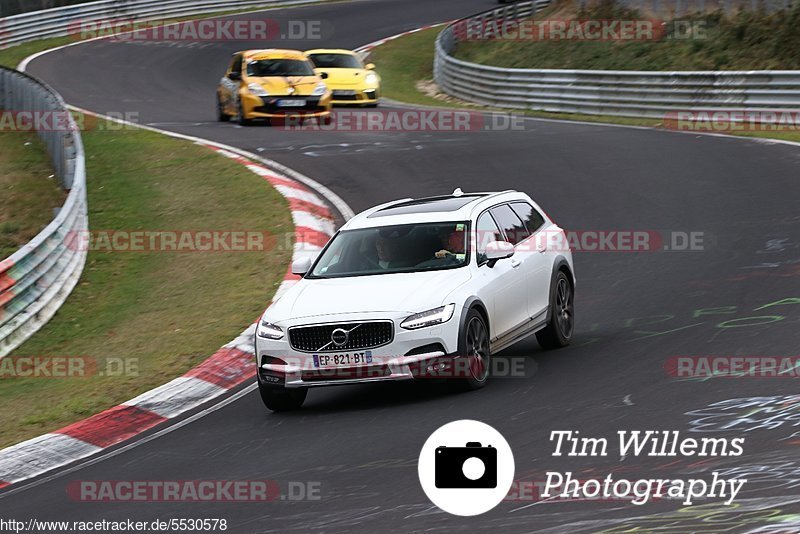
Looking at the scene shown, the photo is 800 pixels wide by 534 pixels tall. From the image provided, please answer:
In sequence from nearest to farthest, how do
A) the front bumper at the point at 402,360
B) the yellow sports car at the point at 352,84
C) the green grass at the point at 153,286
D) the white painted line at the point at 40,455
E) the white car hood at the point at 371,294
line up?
the white painted line at the point at 40,455
the front bumper at the point at 402,360
the white car hood at the point at 371,294
the green grass at the point at 153,286
the yellow sports car at the point at 352,84

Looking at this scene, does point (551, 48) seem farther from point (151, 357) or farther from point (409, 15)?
point (151, 357)

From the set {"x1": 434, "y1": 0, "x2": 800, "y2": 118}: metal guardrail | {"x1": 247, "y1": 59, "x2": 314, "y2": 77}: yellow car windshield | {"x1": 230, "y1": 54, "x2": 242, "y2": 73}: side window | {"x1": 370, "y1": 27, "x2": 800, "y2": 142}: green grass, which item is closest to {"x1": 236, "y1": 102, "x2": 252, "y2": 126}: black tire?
{"x1": 247, "y1": 59, "x2": 314, "y2": 77}: yellow car windshield

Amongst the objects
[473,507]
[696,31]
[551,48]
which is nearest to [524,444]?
[473,507]

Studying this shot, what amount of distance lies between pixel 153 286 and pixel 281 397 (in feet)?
20.1

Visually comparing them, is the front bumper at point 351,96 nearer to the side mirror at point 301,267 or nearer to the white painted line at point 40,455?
the side mirror at point 301,267

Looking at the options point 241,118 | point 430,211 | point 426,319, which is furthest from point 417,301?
point 241,118

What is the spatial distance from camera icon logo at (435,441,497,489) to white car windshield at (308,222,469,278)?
9.89 ft

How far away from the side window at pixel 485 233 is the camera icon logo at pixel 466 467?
10.3 ft

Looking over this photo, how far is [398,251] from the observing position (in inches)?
438

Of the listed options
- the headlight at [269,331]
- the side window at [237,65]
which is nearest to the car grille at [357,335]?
the headlight at [269,331]

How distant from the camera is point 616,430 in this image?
847 cm

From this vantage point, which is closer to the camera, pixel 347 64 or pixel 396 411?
pixel 396 411

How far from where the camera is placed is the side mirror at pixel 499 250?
1083 centimetres

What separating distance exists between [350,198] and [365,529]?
12793mm
